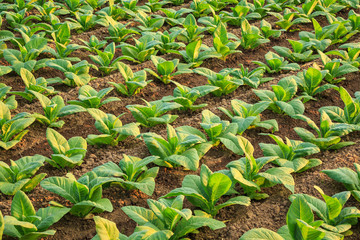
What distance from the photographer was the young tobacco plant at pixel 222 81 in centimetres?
442

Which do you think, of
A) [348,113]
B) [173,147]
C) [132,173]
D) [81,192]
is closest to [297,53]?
[348,113]

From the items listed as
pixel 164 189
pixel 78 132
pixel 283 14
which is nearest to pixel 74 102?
pixel 78 132

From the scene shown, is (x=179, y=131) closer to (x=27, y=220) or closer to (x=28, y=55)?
(x=27, y=220)

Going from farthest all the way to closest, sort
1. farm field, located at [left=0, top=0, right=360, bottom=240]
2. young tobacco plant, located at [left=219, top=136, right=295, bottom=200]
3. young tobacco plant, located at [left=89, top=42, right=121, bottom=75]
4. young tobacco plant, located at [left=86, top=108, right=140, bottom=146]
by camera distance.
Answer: young tobacco plant, located at [left=89, top=42, right=121, bottom=75] → young tobacco plant, located at [left=86, top=108, right=140, bottom=146] → young tobacco plant, located at [left=219, top=136, right=295, bottom=200] → farm field, located at [left=0, top=0, right=360, bottom=240]

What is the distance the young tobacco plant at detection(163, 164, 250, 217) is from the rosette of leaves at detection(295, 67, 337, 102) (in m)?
1.78

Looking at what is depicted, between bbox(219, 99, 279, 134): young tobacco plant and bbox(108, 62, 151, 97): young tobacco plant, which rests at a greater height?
bbox(219, 99, 279, 134): young tobacco plant

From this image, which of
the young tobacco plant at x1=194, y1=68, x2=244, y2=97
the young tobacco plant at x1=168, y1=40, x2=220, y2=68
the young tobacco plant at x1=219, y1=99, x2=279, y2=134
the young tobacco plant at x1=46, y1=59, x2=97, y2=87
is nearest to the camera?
the young tobacco plant at x1=219, y1=99, x2=279, y2=134

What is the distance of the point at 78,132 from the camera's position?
400 cm

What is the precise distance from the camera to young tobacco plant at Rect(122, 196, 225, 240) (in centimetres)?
262

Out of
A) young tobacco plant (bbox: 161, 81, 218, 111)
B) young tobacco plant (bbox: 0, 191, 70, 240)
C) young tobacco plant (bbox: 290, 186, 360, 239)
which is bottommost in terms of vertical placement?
young tobacco plant (bbox: 0, 191, 70, 240)

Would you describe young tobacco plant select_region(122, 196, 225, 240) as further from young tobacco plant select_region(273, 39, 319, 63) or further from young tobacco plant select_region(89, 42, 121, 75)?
young tobacco plant select_region(273, 39, 319, 63)

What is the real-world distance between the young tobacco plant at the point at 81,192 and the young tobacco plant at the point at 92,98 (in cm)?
122

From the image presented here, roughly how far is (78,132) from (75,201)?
3.96 feet

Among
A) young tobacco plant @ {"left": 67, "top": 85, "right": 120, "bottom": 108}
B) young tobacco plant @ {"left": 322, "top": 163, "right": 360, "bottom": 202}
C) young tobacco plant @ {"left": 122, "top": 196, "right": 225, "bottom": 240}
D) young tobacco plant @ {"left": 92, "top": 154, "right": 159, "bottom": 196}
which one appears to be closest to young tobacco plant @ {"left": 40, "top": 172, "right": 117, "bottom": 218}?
young tobacco plant @ {"left": 92, "top": 154, "right": 159, "bottom": 196}
